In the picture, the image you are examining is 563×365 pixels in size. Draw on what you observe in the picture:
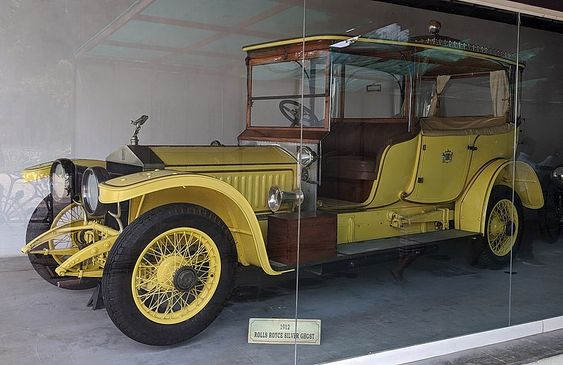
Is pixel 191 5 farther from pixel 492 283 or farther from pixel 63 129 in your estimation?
pixel 492 283

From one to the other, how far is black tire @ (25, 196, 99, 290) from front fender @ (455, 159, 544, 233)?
9.27 feet

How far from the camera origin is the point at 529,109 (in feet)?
15.5

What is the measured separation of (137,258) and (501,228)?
9.92ft

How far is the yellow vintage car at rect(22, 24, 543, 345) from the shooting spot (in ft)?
9.63

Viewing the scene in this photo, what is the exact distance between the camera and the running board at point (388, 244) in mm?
3557

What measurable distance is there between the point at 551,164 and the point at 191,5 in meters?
3.46

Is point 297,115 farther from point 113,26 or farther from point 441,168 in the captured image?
point 441,168

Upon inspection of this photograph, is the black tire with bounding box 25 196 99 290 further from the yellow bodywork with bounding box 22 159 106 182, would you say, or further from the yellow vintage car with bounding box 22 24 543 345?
the yellow bodywork with bounding box 22 159 106 182

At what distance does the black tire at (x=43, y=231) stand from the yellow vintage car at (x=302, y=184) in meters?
0.01

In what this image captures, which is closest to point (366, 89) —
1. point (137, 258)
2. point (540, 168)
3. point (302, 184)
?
point (302, 184)

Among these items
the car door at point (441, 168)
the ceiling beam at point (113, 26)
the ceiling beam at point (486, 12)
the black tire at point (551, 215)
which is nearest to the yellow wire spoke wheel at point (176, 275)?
the ceiling beam at point (113, 26)

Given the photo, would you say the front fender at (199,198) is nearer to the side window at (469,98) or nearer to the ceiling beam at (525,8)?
the ceiling beam at (525,8)

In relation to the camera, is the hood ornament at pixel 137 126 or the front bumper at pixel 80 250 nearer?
the front bumper at pixel 80 250

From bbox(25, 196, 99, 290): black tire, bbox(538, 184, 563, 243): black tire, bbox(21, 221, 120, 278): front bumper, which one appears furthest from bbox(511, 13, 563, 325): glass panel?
bbox(25, 196, 99, 290): black tire
